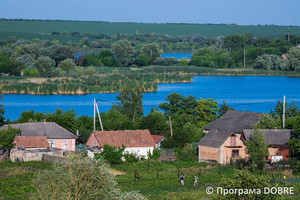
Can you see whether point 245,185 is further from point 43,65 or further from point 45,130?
point 43,65

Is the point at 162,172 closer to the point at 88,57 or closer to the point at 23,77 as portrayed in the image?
the point at 23,77

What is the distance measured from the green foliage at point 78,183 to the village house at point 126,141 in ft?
49.2

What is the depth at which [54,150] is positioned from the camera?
3055cm

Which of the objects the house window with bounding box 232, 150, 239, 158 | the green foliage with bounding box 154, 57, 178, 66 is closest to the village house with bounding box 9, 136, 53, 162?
the house window with bounding box 232, 150, 239, 158

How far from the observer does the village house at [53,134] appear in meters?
32.4

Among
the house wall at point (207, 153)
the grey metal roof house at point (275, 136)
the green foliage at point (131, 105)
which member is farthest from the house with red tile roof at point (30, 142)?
the green foliage at point (131, 105)

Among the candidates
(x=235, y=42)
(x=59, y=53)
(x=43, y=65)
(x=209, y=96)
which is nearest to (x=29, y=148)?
(x=209, y=96)

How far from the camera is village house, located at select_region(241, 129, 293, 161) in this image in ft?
98.0

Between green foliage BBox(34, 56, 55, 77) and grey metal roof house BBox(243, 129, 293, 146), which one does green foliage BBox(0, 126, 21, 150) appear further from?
green foliage BBox(34, 56, 55, 77)

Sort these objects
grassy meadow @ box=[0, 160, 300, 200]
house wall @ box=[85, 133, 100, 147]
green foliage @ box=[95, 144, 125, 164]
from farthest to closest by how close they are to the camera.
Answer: house wall @ box=[85, 133, 100, 147], green foliage @ box=[95, 144, 125, 164], grassy meadow @ box=[0, 160, 300, 200]

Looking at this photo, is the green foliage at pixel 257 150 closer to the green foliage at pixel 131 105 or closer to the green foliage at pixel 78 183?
the green foliage at pixel 78 183

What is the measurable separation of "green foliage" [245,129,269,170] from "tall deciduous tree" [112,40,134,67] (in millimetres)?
66981

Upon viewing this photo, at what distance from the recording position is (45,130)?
3294 centimetres

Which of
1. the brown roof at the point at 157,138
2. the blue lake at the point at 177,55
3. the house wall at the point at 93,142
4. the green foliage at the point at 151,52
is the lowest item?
the blue lake at the point at 177,55
